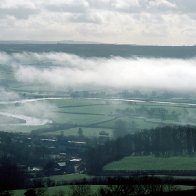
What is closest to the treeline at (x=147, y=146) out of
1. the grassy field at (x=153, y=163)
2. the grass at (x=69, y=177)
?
the grassy field at (x=153, y=163)

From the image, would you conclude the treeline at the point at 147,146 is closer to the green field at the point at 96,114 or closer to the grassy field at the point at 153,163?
the grassy field at the point at 153,163

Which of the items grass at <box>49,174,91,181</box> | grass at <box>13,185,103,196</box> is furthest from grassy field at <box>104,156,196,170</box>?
grass at <box>13,185,103,196</box>

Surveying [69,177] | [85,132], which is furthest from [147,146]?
[85,132]

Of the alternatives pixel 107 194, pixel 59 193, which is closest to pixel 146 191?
pixel 107 194

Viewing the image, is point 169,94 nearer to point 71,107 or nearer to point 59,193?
point 71,107

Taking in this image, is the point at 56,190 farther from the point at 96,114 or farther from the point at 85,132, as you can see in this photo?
the point at 96,114

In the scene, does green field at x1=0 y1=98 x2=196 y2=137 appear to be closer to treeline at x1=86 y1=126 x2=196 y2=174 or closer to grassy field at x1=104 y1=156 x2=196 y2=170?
treeline at x1=86 y1=126 x2=196 y2=174

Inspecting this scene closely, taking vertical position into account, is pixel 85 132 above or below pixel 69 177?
above
